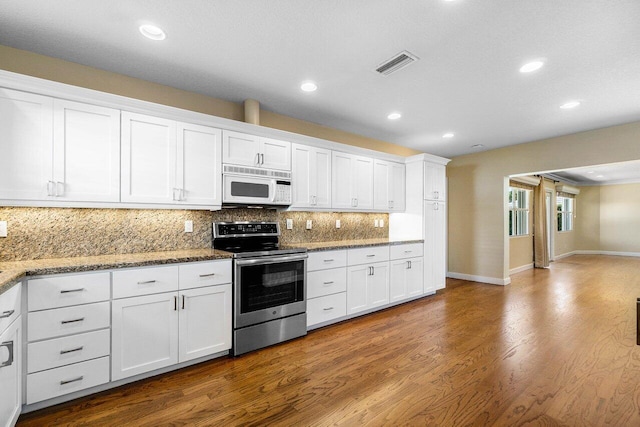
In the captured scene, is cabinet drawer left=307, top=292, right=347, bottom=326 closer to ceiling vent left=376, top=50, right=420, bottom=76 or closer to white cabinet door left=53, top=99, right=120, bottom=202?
white cabinet door left=53, top=99, right=120, bottom=202

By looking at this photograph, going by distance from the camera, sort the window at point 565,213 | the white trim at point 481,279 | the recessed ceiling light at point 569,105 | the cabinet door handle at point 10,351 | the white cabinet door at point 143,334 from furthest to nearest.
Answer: the window at point 565,213 → the white trim at point 481,279 → the recessed ceiling light at point 569,105 → the white cabinet door at point 143,334 → the cabinet door handle at point 10,351

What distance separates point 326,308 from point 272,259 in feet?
3.40

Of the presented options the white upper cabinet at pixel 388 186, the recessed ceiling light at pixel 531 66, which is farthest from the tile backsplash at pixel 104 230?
the recessed ceiling light at pixel 531 66

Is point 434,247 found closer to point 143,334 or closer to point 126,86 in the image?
point 143,334

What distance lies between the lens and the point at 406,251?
447 cm

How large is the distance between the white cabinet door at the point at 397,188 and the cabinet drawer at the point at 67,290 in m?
3.87

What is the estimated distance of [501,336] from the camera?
3.23 m

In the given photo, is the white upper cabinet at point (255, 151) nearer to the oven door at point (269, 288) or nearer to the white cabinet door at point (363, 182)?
the oven door at point (269, 288)

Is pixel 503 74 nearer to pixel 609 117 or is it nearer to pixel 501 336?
pixel 609 117

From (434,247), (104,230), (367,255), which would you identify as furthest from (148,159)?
(434,247)

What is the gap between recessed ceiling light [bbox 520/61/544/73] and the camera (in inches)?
103

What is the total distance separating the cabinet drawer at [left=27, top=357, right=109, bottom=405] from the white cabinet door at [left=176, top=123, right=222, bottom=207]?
143 centimetres

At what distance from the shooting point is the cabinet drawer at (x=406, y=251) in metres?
4.26

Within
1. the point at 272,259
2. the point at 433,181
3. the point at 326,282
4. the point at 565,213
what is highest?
the point at 433,181
